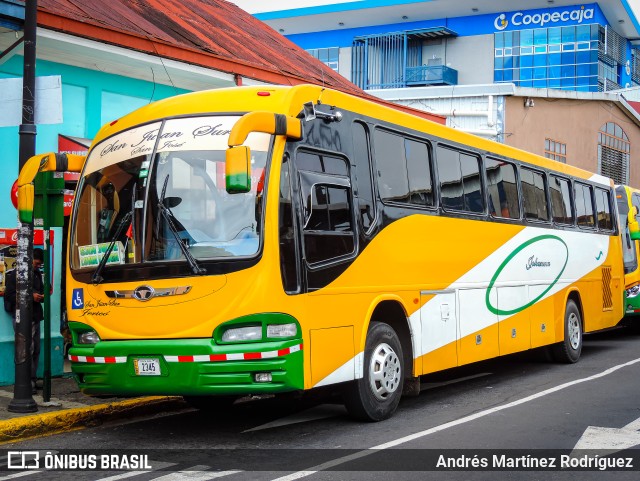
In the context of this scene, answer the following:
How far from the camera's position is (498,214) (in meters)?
12.7

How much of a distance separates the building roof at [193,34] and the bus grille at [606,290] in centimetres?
600

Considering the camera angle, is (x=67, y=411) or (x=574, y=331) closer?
(x=67, y=411)

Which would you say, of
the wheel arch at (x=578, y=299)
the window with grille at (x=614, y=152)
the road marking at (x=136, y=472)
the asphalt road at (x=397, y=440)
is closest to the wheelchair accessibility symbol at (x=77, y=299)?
the asphalt road at (x=397, y=440)

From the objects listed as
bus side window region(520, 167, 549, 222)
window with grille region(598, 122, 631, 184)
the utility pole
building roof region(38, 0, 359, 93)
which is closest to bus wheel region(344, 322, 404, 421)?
the utility pole

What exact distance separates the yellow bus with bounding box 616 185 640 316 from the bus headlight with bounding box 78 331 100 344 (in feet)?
42.9

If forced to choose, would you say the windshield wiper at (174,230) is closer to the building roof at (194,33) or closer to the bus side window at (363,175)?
the bus side window at (363,175)

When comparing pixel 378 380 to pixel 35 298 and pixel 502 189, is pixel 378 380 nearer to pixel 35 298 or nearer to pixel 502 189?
pixel 35 298

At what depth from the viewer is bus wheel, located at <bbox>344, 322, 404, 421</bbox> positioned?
905 cm

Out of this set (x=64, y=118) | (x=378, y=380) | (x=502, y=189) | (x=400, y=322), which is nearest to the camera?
(x=378, y=380)

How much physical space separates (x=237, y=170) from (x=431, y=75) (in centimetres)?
4938

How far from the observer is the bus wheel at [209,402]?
33.4 feet

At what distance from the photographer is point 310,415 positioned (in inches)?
390

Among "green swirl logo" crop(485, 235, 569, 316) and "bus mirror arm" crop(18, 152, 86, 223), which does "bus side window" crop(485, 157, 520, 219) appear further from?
"bus mirror arm" crop(18, 152, 86, 223)

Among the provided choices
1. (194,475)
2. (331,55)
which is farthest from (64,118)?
(331,55)
